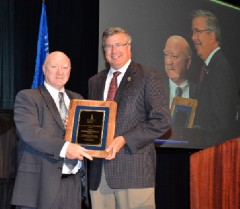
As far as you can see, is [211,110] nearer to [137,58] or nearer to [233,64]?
[233,64]

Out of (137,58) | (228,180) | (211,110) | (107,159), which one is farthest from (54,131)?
(211,110)

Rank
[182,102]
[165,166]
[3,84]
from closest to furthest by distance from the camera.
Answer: [3,84] < [182,102] < [165,166]

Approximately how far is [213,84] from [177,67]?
693 mm

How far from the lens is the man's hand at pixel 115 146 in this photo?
8.77 ft

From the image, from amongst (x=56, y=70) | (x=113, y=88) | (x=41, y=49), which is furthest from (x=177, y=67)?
(x=56, y=70)

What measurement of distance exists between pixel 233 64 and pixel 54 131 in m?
3.88

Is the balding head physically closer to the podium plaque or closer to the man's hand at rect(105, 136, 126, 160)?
the podium plaque

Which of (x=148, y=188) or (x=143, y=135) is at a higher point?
(x=143, y=135)

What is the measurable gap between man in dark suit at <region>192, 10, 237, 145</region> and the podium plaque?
9.52ft

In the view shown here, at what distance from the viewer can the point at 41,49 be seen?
447 centimetres

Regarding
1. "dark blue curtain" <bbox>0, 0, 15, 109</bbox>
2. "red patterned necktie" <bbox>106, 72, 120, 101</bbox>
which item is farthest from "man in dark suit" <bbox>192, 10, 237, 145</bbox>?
"red patterned necktie" <bbox>106, 72, 120, 101</bbox>

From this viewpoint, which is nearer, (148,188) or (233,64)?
(148,188)

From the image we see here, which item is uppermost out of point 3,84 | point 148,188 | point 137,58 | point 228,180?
point 137,58

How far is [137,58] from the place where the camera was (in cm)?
505
